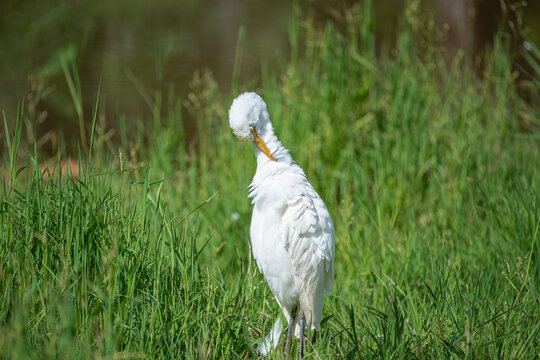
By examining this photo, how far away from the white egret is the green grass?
11 cm

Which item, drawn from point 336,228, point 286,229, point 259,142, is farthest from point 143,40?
point 286,229

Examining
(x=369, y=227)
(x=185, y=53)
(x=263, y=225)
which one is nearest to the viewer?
(x=263, y=225)

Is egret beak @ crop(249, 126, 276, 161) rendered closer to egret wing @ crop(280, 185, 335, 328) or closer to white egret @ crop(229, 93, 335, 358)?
white egret @ crop(229, 93, 335, 358)

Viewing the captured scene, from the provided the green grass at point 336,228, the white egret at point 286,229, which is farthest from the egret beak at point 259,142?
the green grass at point 336,228

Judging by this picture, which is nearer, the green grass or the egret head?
the green grass

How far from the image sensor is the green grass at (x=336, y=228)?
204cm

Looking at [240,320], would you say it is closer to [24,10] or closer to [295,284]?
[295,284]

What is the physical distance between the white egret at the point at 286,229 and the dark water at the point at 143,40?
3.20 meters

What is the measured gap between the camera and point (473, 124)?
4648 millimetres

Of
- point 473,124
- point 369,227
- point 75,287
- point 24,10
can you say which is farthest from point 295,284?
point 24,10

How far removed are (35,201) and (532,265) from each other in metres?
2.25

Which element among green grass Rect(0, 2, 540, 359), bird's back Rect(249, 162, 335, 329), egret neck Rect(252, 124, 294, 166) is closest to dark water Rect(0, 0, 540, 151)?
green grass Rect(0, 2, 540, 359)

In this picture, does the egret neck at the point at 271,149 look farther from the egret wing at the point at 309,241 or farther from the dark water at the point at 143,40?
the dark water at the point at 143,40

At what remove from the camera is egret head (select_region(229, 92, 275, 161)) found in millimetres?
2521
